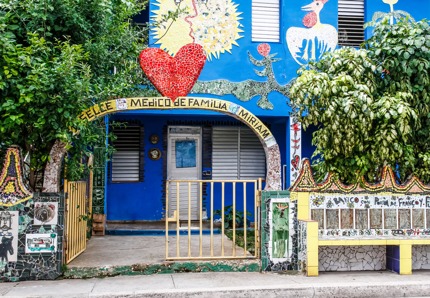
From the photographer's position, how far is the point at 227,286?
655 centimetres

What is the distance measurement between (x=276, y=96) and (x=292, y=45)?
132 cm

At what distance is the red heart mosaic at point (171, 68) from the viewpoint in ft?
24.0

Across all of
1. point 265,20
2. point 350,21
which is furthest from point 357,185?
point 350,21

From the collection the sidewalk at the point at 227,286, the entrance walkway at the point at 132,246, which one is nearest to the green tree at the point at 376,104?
the sidewalk at the point at 227,286

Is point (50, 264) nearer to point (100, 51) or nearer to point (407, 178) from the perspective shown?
point (100, 51)

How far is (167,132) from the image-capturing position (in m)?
12.7

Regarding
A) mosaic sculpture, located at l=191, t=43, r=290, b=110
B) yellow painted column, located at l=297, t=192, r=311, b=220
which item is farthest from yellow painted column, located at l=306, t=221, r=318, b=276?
mosaic sculpture, located at l=191, t=43, r=290, b=110

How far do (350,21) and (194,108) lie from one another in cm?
664

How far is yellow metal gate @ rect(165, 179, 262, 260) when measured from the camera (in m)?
7.50

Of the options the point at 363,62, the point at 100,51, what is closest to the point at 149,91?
the point at 100,51

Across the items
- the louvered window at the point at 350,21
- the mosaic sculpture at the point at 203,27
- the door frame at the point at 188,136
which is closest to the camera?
the mosaic sculpture at the point at 203,27

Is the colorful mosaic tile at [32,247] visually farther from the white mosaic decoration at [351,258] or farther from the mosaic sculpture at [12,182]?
the white mosaic decoration at [351,258]

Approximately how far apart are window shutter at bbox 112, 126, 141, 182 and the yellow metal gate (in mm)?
1149

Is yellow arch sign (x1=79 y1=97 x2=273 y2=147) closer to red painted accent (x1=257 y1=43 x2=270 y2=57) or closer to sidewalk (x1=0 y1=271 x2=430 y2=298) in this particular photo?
sidewalk (x1=0 y1=271 x2=430 y2=298)
